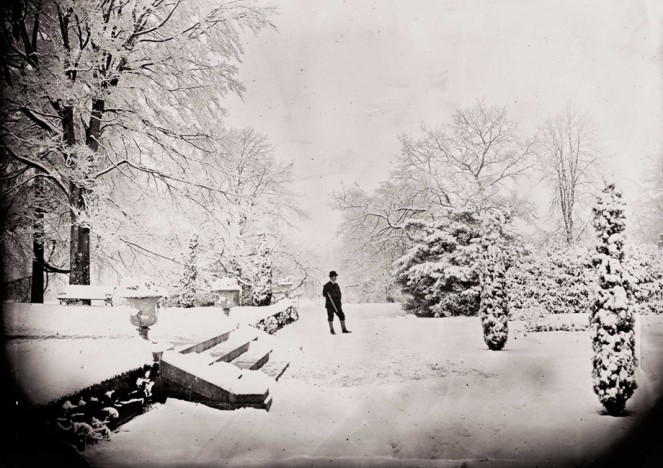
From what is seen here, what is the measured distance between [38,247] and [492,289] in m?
7.58

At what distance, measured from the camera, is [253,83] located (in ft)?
→ 15.4

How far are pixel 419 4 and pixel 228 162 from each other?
142 inches

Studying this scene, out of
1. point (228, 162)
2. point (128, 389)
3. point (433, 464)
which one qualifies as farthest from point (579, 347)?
point (228, 162)

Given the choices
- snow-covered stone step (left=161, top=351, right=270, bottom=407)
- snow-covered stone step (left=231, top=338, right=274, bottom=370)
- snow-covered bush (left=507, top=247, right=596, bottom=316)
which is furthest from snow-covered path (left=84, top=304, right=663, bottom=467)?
snow-covered bush (left=507, top=247, right=596, bottom=316)

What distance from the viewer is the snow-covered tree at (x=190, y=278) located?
717 centimetres

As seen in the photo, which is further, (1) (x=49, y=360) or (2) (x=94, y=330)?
(2) (x=94, y=330)

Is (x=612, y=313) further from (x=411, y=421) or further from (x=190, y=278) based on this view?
(x=190, y=278)

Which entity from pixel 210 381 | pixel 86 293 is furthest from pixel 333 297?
pixel 86 293

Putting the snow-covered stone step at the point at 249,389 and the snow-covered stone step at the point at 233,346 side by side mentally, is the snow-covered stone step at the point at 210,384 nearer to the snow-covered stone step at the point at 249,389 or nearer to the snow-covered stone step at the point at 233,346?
the snow-covered stone step at the point at 249,389

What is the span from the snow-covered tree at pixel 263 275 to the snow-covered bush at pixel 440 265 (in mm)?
2157

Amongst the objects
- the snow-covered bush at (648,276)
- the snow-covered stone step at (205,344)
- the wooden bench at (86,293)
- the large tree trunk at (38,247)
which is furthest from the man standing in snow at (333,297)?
the large tree trunk at (38,247)

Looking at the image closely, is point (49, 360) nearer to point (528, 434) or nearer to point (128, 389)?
point (128, 389)

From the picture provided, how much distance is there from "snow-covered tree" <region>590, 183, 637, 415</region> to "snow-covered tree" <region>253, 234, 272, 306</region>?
4.41 metres

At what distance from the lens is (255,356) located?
16.1 ft
